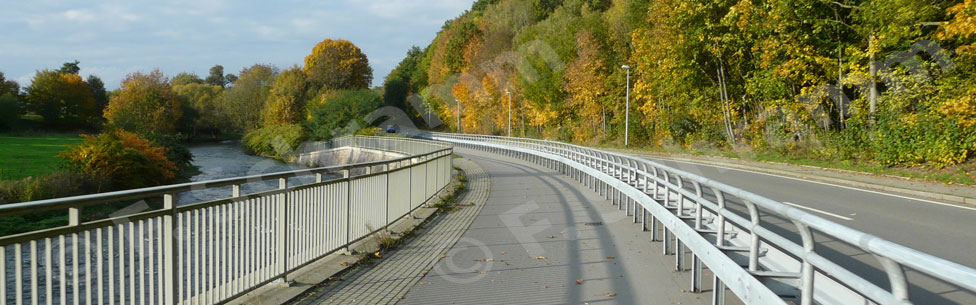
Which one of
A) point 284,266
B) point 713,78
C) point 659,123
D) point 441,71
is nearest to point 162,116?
point 441,71

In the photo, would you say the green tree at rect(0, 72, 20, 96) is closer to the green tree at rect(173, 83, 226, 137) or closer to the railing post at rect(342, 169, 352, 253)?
the green tree at rect(173, 83, 226, 137)

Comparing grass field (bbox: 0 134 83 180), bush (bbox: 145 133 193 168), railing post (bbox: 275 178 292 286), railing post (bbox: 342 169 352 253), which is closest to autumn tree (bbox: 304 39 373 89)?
bush (bbox: 145 133 193 168)

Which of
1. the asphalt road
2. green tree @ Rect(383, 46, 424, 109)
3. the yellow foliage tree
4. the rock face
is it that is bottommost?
the rock face

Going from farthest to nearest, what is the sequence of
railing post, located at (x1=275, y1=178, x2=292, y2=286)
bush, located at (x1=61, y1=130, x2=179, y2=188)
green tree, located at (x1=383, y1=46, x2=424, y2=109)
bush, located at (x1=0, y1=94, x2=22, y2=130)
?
green tree, located at (x1=383, y1=46, x2=424, y2=109)
bush, located at (x1=0, y1=94, x2=22, y2=130)
bush, located at (x1=61, y1=130, x2=179, y2=188)
railing post, located at (x1=275, y1=178, x2=292, y2=286)

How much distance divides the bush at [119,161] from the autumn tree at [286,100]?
5051 centimetres

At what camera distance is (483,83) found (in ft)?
233

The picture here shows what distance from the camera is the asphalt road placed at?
5787 millimetres

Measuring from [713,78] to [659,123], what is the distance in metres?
7.00

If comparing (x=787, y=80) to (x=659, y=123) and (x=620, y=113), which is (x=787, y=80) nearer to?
(x=659, y=123)

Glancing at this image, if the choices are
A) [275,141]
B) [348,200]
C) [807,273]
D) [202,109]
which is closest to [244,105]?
[202,109]

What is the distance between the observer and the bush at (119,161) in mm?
21359

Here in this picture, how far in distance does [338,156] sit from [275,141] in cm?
1101

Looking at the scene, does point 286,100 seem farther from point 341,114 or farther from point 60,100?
point 60,100

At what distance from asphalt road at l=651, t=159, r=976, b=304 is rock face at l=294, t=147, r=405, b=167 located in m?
30.2
